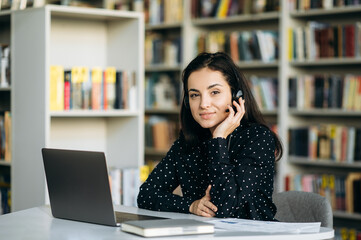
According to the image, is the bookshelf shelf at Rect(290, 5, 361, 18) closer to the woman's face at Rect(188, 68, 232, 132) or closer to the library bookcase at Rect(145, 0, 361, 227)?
the library bookcase at Rect(145, 0, 361, 227)

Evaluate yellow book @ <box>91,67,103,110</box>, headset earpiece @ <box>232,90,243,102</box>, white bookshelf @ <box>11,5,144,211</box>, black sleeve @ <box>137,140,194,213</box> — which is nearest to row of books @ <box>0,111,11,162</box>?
white bookshelf @ <box>11,5,144,211</box>

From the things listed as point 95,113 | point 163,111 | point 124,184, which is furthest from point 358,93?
point 95,113

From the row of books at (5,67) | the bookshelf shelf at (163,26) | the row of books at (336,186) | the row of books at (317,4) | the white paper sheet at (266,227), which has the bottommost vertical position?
the row of books at (336,186)

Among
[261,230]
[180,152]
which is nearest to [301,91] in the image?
[180,152]

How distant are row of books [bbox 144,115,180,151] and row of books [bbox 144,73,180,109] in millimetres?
138

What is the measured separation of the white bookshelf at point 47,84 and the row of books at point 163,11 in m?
1.51

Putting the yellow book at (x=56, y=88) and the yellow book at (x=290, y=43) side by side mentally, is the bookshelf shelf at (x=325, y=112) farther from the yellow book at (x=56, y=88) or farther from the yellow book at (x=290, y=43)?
the yellow book at (x=56, y=88)

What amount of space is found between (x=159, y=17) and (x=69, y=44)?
181 centimetres

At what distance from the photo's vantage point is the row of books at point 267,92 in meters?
4.84

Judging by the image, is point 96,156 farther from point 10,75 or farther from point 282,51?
point 282,51

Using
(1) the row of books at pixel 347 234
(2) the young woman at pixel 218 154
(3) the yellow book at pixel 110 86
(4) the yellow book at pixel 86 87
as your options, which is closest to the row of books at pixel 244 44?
(1) the row of books at pixel 347 234

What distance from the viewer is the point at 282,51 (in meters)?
4.71

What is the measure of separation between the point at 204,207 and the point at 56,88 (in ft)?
4.90

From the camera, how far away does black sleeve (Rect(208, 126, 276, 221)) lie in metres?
2.17
